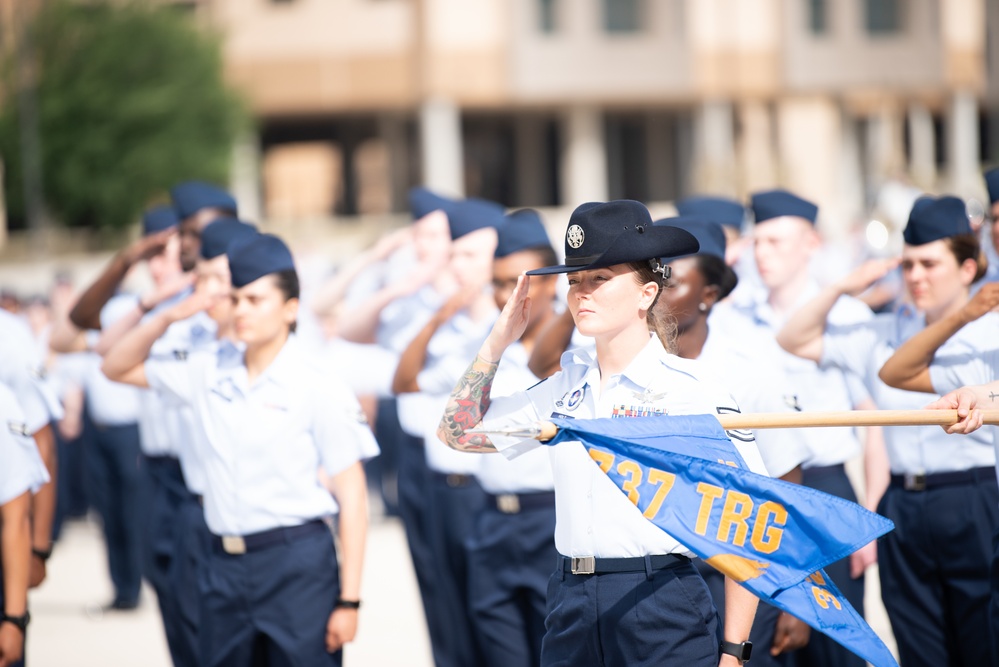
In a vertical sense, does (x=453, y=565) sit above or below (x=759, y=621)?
below

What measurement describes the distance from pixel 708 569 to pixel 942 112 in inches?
2355

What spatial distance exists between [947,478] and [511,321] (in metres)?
2.39

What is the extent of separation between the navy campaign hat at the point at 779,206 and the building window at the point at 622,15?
40528mm

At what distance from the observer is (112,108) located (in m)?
35.0

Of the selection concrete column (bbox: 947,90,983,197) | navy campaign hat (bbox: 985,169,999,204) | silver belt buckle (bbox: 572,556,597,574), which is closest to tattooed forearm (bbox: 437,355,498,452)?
silver belt buckle (bbox: 572,556,597,574)

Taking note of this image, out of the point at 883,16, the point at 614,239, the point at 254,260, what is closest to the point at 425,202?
the point at 254,260

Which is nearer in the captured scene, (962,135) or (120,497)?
(120,497)

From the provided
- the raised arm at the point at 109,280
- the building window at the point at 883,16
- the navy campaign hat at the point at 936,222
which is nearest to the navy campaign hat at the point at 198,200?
the raised arm at the point at 109,280

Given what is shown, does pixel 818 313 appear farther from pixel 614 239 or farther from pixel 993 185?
pixel 614 239

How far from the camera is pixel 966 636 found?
598cm

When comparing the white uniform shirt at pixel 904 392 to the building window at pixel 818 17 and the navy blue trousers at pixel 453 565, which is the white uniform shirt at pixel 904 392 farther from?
the building window at pixel 818 17

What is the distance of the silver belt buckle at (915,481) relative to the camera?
20.1 feet

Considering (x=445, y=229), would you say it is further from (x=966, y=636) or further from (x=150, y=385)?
(x=966, y=636)

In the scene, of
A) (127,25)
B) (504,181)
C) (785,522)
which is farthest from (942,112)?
(785,522)
